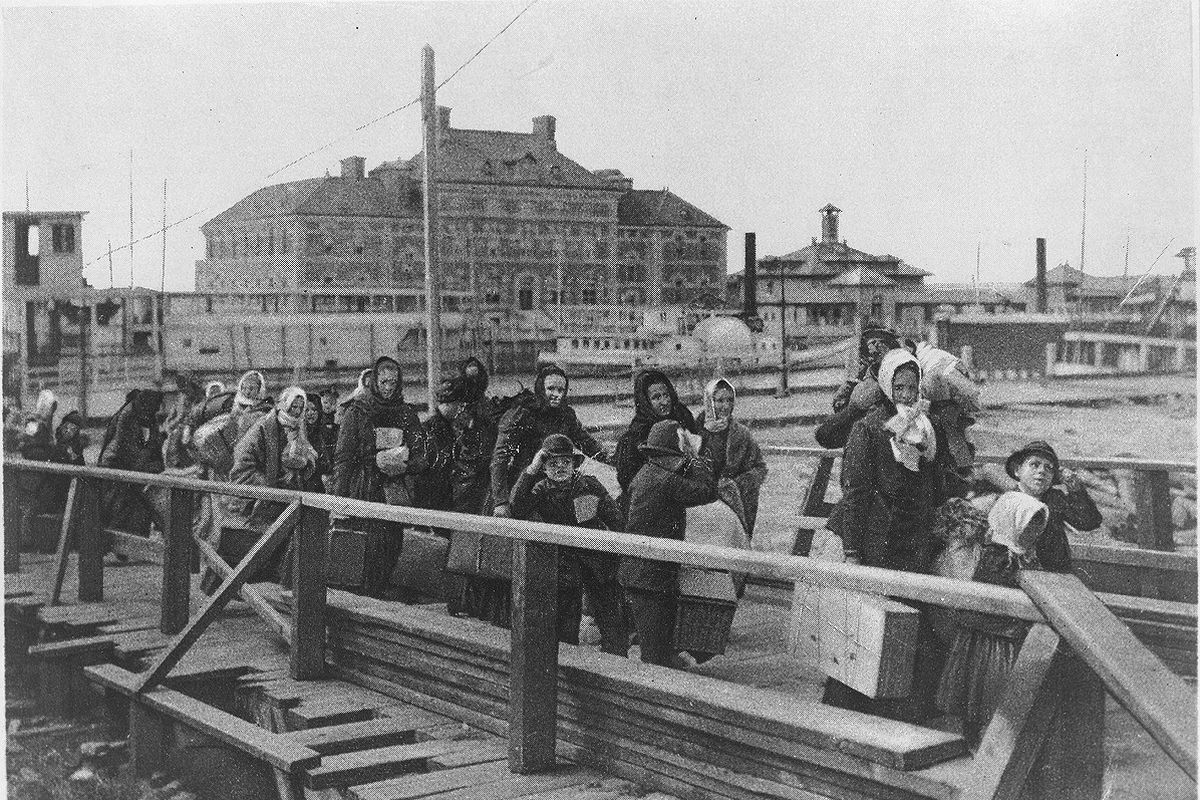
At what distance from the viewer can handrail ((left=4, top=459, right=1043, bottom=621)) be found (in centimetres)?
375

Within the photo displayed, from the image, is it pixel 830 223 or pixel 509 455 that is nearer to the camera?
pixel 509 455

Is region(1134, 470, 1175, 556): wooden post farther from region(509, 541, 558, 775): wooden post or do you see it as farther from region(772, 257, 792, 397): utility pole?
region(772, 257, 792, 397): utility pole

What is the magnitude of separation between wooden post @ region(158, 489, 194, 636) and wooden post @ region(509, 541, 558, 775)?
142 inches

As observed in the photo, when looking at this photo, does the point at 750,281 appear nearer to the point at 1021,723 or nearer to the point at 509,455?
the point at 509,455

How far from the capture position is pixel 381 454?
821 cm

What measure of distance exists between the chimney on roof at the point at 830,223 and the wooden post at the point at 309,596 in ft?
15.3

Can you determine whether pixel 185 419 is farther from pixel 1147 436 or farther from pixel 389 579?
pixel 1147 436

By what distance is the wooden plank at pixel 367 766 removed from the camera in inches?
217

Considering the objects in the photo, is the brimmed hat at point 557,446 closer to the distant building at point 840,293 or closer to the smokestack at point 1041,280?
the distant building at point 840,293

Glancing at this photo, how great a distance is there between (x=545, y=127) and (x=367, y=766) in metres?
5.41

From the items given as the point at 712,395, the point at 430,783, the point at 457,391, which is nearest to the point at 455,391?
the point at 457,391

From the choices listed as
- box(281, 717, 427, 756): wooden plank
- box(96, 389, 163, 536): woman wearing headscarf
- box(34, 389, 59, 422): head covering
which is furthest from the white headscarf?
box(34, 389, 59, 422): head covering

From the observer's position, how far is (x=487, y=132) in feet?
35.3

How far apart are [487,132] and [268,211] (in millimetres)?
2787
